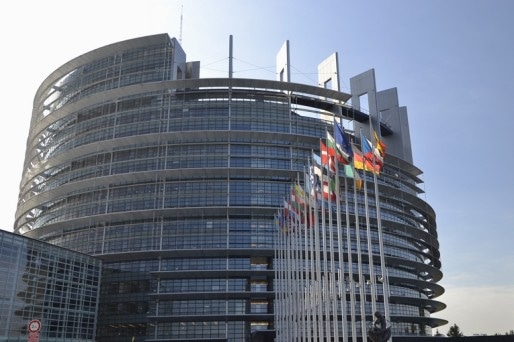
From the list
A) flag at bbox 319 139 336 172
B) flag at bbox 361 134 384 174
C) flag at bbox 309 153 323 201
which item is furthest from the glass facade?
flag at bbox 361 134 384 174

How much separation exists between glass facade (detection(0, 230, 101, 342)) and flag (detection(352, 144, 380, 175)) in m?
38.9

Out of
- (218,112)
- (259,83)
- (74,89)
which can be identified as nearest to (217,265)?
(218,112)

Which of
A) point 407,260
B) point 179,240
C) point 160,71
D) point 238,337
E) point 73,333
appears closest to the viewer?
point 73,333

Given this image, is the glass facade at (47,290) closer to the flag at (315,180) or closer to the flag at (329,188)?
the flag at (315,180)

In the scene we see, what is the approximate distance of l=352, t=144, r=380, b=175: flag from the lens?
3434 cm

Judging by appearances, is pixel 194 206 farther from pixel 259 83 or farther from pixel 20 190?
pixel 20 190

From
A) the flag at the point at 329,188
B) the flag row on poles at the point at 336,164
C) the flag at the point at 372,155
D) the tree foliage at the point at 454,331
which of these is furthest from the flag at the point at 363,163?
the tree foliage at the point at 454,331

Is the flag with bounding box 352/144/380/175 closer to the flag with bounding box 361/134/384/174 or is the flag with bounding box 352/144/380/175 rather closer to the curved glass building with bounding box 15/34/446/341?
the flag with bounding box 361/134/384/174

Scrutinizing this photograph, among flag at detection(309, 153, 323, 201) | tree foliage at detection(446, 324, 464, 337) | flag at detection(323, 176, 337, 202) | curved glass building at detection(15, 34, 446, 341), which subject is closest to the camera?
flag at detection(323, 176, 337, 202)

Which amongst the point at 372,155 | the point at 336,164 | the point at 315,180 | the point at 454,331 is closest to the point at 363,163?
the point at 372,155

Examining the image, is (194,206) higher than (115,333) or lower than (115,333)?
higher

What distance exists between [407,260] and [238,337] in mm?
29495

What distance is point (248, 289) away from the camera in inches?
2808

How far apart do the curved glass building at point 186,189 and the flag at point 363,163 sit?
3587 cm
